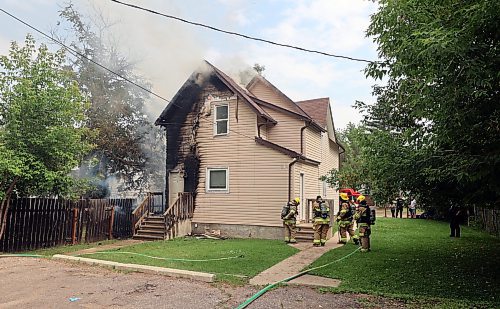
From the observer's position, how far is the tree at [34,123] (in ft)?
34.9

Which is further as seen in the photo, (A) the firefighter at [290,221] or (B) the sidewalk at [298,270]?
(A) the firefighter at [290,221]

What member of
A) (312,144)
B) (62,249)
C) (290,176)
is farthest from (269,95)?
(62,249)

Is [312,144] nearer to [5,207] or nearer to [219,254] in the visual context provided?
[219,254]

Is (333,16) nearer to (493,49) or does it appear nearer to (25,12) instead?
(493,49)

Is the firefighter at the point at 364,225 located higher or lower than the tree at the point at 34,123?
lower

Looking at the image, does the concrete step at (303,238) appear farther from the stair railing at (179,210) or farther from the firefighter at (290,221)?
the stair railing at (179,210)

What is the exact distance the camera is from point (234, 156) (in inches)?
625

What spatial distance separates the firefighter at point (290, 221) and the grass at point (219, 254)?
1.36 feet

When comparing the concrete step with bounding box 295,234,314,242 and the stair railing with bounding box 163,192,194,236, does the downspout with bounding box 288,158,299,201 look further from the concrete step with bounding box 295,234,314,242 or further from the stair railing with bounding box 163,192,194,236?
the stair railing with bounding box 163,192,194,236

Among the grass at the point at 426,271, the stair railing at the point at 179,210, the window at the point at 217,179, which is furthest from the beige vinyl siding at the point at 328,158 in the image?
the grass at the point at 426,271

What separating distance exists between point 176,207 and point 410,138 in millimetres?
10373

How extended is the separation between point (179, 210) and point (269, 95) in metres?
Answer: 7.92

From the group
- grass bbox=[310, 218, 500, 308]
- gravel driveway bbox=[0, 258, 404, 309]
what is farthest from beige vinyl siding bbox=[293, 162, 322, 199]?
gravel driveway bbox=[0, 258, 404, 309]

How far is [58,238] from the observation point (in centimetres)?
1255
